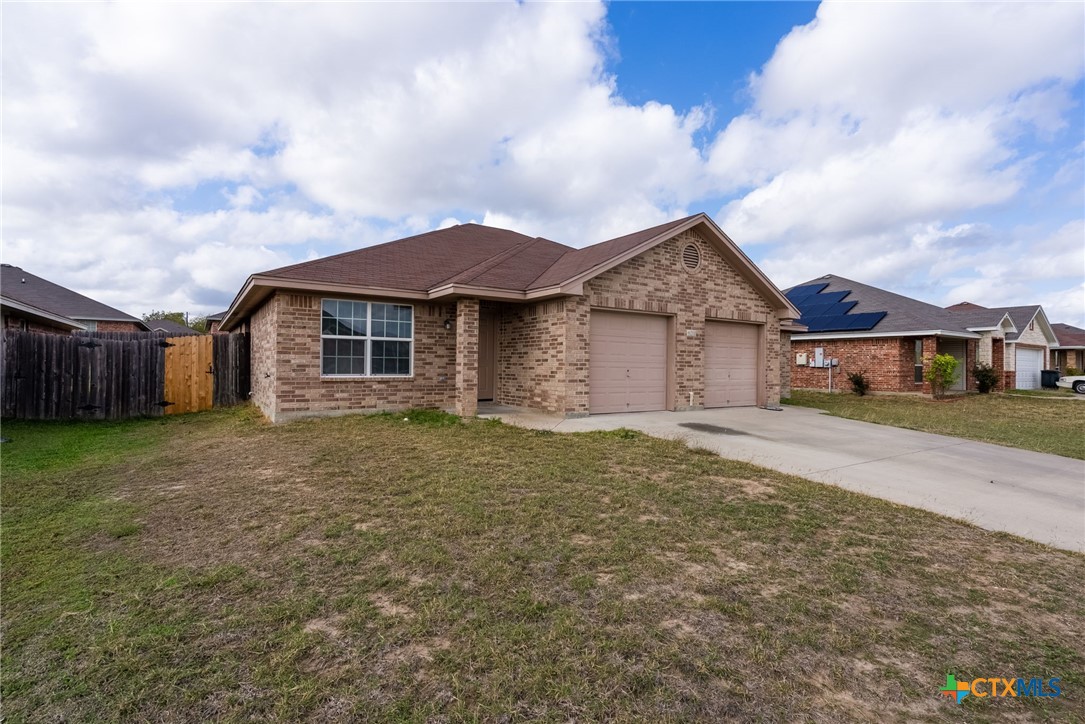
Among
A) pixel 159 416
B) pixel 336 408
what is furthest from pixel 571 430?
pixel 159 416

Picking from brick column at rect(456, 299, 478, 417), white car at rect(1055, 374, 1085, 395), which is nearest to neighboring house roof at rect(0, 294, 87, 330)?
brick column at rect(456, 299, 478, 417)

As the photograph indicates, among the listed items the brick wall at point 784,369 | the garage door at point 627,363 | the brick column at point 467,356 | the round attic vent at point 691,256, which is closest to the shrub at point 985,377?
the brick wall at point 784,369

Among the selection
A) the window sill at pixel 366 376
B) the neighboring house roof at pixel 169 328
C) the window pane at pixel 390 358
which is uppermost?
the neighboring house roof at pixel 169 328

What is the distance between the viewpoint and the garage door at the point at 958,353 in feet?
75.5

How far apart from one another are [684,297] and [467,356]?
222 inches

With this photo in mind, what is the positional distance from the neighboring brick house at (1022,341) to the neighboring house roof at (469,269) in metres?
15.7

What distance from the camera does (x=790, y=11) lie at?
1054 centimetres

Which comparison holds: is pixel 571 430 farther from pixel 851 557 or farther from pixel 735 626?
pixel 735 626

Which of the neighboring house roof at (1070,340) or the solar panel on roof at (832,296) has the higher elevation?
the solar panel on roof at (832,296)

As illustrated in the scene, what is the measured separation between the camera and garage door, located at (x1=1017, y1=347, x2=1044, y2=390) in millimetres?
24984

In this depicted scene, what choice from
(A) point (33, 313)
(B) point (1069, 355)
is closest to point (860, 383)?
(A) point (33, 313)

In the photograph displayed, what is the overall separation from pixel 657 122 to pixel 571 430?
9.02m

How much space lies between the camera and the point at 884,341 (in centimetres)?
2102

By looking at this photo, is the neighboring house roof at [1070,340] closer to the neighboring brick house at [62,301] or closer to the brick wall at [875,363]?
the brick wall at [875,363]
